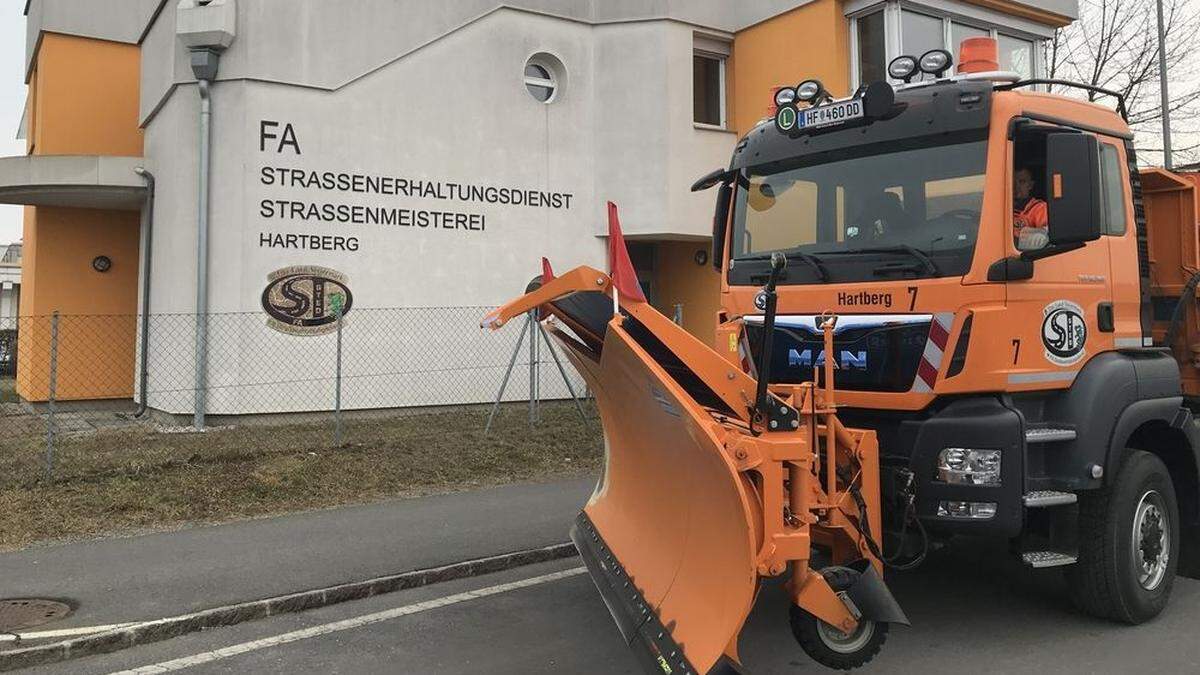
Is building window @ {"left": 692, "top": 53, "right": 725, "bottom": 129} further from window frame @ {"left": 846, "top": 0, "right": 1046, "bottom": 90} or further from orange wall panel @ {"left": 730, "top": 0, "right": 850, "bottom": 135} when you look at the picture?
window frame @ {"left": 846, "top": 0, "right": 1046, "bottom": 90}

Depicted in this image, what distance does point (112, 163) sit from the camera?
1368cm

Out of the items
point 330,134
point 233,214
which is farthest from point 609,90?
point 233,214

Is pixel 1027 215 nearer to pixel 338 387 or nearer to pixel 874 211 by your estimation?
pixel 874 211

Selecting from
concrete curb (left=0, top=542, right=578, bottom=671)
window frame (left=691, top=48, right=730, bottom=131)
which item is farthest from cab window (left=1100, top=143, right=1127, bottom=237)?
window frame (left=691, top=48, right=730, bottom=131)

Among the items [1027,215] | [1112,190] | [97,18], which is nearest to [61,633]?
[1027,215]

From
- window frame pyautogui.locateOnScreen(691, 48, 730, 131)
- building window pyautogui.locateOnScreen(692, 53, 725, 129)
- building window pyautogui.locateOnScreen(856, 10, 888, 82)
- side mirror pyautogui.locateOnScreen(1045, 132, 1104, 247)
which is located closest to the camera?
side mirror pyautogui.locateOnScreen(1045, 132, 1104, 247)

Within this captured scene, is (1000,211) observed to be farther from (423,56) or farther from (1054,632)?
(423,56)

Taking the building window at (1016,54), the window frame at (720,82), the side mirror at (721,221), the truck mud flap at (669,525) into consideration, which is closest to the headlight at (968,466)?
the truck mud flap at (669,525)

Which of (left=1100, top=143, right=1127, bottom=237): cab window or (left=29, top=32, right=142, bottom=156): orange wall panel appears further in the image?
(left=29, top=32, right=142, bottom=156): orange wall panel

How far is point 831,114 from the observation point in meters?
5.03

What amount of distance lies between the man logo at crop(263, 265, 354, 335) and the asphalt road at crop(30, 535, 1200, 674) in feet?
24.6

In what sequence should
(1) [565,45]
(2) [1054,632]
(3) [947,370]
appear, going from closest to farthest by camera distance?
(3) [947,370], (2) [1054,632], (1) [565,45]

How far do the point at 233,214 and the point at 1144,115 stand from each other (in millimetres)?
22258

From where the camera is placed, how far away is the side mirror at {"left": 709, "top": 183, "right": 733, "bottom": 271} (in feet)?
18.9
